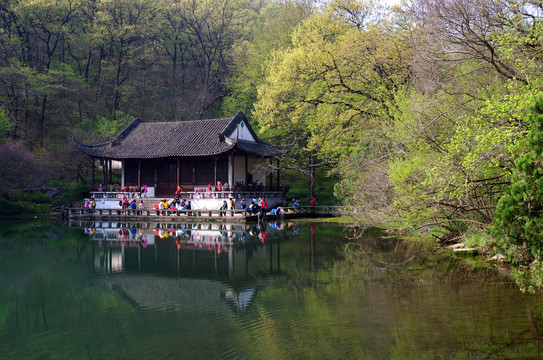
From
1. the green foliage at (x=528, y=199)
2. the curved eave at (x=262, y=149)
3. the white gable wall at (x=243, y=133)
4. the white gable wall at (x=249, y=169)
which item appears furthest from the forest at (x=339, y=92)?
the white gable wall at (x=249, y=169)

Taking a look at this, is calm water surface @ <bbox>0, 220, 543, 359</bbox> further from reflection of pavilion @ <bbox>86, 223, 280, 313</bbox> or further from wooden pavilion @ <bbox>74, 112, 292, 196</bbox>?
wooden pavilion @ <bbox>74, 112, 292, 196</bbox>

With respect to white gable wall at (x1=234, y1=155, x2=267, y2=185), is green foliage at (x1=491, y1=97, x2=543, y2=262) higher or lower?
lower

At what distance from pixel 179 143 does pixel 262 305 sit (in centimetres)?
2450

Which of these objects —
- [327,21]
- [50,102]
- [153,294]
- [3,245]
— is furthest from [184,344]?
[50,102]

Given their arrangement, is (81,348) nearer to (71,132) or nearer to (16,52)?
(71,132)

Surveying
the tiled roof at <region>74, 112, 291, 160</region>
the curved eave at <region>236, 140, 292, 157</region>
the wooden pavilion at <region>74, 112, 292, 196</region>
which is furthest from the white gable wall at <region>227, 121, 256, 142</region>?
the curved eave at <region>236, 140, 292, 157</region>

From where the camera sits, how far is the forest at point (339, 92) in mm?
10609

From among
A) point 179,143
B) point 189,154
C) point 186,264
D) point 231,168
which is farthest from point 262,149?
point 186,264

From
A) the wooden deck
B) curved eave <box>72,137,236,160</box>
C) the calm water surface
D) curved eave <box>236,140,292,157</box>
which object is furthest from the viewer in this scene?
curved eave <box>236,140,292,157</box>

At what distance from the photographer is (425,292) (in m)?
10.2

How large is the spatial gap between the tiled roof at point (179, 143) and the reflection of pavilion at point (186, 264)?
30.2 ft

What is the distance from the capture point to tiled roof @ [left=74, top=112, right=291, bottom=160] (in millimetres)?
31625

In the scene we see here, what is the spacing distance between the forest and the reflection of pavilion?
167 inches

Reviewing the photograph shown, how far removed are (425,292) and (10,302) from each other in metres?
8.05
